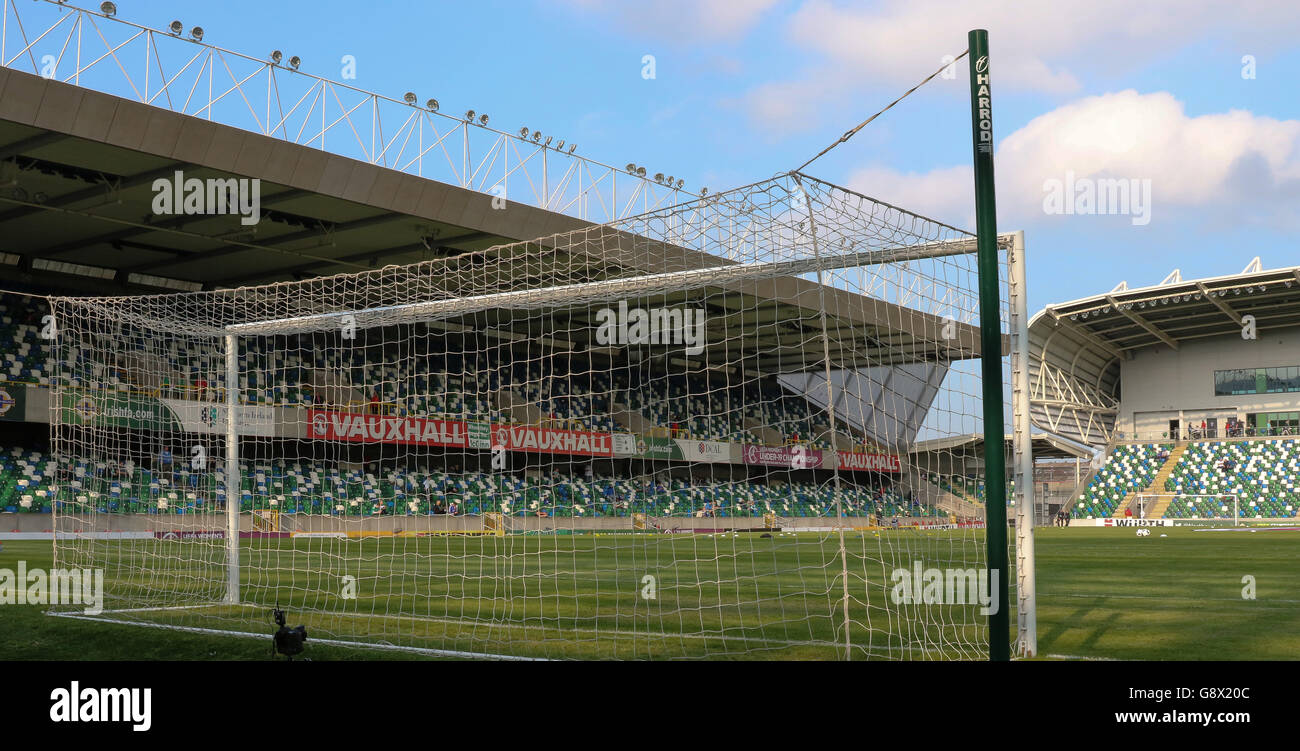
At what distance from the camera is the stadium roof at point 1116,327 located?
51375 mm

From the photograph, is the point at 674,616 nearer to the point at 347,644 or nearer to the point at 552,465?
the point at 347,644

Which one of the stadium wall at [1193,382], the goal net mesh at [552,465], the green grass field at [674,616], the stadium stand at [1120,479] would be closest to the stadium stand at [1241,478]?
the stadium stand at [1120,479]

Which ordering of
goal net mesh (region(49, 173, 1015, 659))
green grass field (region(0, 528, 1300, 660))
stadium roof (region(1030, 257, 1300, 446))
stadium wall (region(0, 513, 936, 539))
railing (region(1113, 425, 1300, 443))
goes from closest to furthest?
green grass field (region(0, 528, 1300, 660))
goal net mesh (region(49, 173, 1015, 659))
stadium wall (region(0, 513, 936, 539))
stadium roof (region(1030, 257, 1300, 446))
railing (region(1113, 425, 1300, 443))

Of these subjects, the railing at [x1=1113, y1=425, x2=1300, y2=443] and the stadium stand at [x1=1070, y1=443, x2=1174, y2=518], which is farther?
the stadium stand at [x1=1070, y1=443, x2=1174, y2=518]

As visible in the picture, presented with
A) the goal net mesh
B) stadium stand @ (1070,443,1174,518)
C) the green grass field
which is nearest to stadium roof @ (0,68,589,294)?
the goal net mesh

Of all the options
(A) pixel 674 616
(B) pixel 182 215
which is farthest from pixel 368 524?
(A) pixel 674 616

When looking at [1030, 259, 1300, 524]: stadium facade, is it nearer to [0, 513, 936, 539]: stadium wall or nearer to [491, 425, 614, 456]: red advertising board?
[0, 513, 936, 539]: stadium wall

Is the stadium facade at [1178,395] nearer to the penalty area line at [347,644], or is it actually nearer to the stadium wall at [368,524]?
the stadium wall at [368,524]

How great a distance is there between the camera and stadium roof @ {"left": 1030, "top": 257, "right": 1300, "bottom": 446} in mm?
51375
